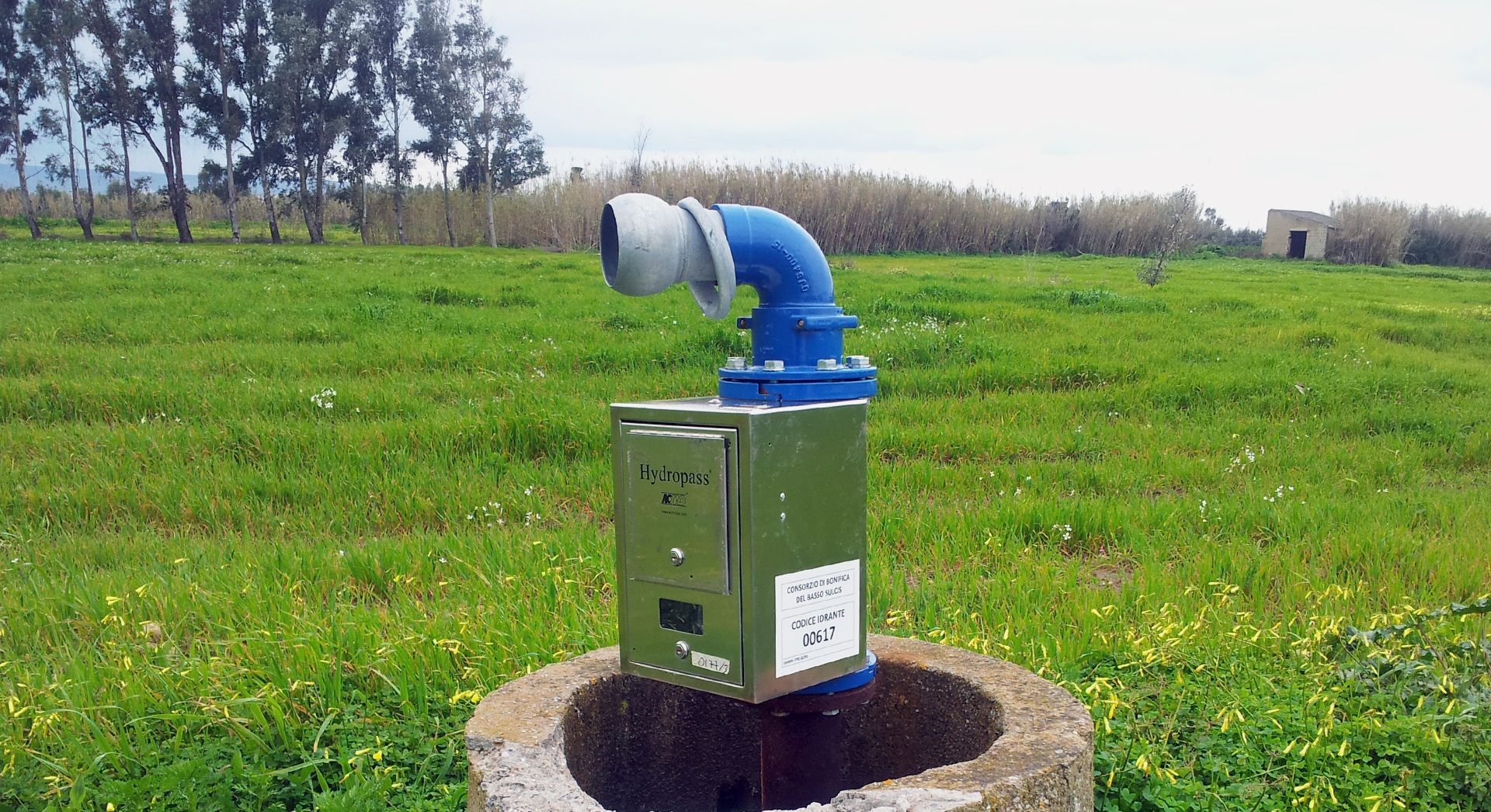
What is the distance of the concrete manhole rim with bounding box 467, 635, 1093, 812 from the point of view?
5.25ft

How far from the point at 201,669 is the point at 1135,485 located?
Result: 4245 millimetres

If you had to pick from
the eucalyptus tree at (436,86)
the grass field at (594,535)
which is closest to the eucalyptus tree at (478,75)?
the eucalyptus tree at (436,86)

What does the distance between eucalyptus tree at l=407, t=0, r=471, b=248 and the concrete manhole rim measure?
3403 centimetres

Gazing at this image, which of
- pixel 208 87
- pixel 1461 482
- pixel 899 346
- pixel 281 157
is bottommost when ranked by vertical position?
pixel 1461 482

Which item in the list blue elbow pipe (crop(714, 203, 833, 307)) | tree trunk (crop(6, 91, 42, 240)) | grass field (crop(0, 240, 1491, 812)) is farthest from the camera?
tree trunk (crop(6, 91, 42, 240))

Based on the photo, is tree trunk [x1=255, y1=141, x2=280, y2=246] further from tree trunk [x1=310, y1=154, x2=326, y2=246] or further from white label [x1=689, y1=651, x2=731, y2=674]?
white label [x1=689, y1=651, x2=731, y2=674]

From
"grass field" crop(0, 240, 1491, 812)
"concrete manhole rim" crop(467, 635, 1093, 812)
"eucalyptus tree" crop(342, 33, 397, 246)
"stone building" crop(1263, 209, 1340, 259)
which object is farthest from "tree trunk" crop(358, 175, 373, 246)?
"concrete manhole rim" crop(467, 635, 1093, 812)

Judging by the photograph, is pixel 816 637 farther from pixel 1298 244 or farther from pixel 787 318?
pixel 1298 244

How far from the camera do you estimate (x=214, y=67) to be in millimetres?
34031

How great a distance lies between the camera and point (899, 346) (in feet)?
26.1

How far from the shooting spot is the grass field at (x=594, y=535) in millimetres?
2436

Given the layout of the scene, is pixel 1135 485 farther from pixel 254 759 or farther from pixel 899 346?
pixel 254 759

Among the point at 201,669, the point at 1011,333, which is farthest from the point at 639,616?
the point at 1011,333

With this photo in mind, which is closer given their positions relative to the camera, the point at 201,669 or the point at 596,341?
the point at 201,669
